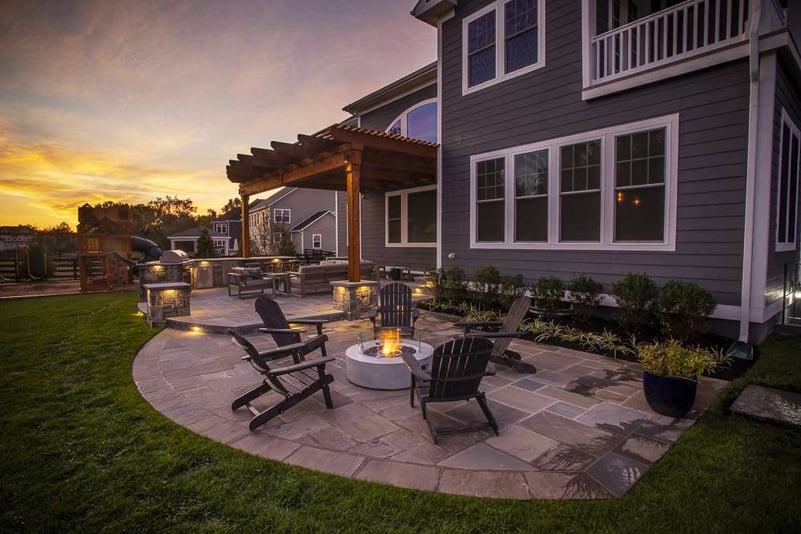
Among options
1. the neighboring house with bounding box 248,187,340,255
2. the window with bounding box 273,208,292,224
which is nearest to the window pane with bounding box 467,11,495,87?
the neighboring house with bounding box 248,187,340,255

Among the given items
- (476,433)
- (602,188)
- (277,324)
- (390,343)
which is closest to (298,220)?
(602,188)

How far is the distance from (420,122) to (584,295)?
24.5 ft

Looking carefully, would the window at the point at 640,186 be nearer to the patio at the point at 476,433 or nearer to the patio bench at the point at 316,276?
the patio at the point at 476,433

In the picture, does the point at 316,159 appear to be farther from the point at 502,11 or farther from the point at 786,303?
the point at 786,303

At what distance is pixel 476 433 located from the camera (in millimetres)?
3002

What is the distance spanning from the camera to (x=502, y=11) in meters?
7.59

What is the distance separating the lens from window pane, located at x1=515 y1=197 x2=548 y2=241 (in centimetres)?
723

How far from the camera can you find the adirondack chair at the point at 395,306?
17.3 ft

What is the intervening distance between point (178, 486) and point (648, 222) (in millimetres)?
6722

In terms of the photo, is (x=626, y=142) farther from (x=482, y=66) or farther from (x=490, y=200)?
(x=482, y=66)

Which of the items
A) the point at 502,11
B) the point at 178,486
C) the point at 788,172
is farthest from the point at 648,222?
the point at 178,486

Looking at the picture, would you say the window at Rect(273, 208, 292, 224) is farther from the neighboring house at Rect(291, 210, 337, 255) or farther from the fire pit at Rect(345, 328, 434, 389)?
the fire pit at Rect(345, 328, 434, 389)

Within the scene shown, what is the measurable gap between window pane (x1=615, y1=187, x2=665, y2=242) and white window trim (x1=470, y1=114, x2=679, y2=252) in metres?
0.09

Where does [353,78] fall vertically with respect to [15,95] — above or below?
above
